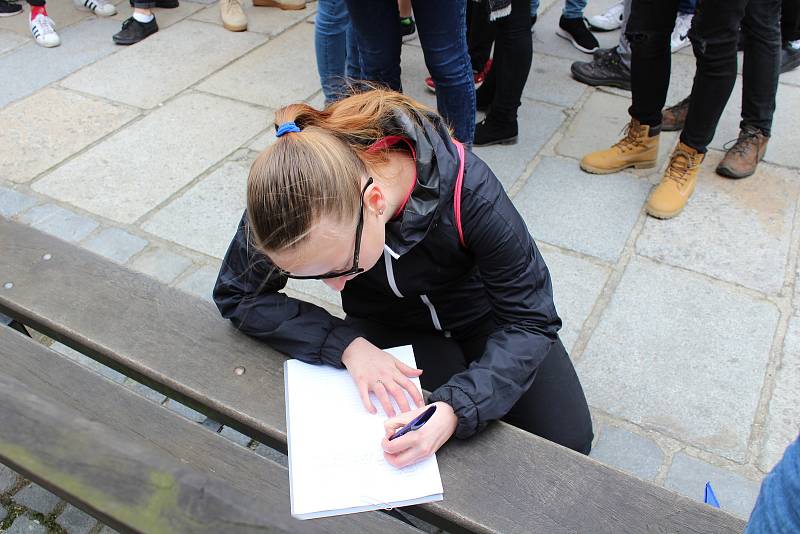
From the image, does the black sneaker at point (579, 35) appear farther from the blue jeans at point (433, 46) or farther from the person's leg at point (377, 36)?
the person's leg at point (377, 36)

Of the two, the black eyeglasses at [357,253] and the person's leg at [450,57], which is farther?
the person's leg at [450,57]

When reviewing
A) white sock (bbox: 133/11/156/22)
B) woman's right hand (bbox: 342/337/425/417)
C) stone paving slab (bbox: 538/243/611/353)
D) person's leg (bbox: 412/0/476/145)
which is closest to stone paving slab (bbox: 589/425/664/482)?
stone paving slab (bbox: 538/243/611/353)

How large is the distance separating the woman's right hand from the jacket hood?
214 mm

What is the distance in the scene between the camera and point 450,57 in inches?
95.7

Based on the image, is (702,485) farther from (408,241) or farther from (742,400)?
(408,241)

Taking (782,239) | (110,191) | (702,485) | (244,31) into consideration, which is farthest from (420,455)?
(244,31)

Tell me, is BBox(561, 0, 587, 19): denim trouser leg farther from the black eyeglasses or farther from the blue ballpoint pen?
the blue ballpoint pen

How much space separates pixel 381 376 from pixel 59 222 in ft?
6.51

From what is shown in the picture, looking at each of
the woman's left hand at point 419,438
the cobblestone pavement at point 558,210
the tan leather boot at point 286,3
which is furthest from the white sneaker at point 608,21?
the woman's left hand at point 419,438

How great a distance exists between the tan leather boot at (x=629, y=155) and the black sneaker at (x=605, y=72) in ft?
2.24

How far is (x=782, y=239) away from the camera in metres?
2.53

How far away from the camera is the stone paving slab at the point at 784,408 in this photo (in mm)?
1845

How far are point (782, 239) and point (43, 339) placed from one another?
8.81ft

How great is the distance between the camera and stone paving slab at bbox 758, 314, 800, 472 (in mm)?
1845
